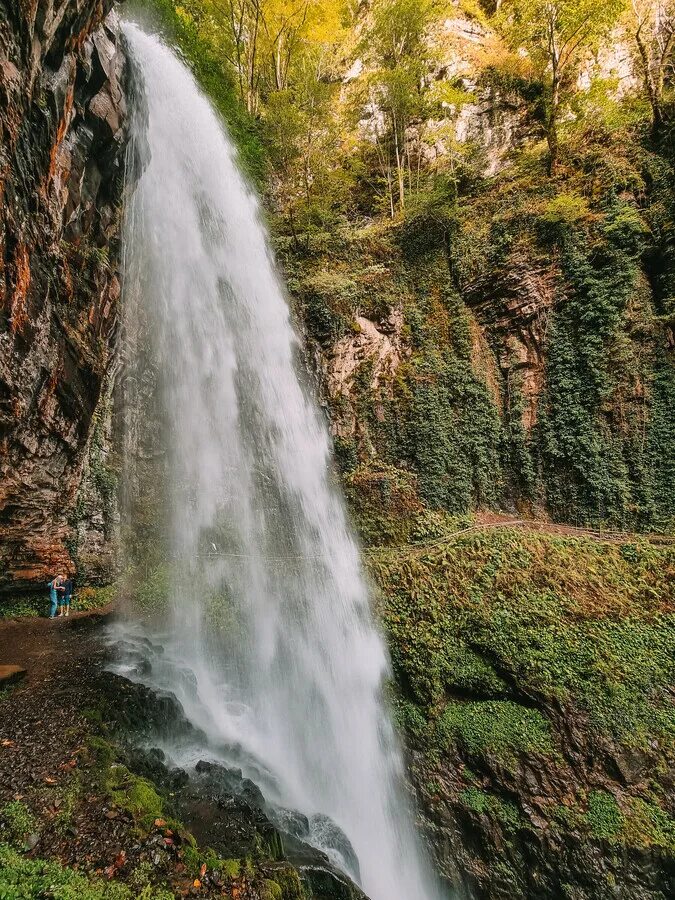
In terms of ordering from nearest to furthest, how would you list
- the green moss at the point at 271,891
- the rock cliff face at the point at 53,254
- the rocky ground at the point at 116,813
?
1. the rocky ground at the point at 116,813
2. the green moss at the point at 271,891
3. the rock cliff face at the point at 53,254

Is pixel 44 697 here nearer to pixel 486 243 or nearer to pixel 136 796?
pixel 136 796

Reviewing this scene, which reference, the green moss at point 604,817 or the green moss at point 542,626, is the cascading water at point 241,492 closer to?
the green moss at point 542,626

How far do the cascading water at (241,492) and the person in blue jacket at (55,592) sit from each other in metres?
→ 2.30

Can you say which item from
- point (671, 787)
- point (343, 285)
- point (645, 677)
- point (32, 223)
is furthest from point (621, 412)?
point (32, 223)

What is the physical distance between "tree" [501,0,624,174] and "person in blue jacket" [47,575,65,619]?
16.3 metres

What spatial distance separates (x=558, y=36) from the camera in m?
12.2

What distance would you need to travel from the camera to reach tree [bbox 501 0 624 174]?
449 inches

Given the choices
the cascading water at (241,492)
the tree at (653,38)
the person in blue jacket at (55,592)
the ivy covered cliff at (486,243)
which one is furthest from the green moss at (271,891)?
the tree at (653,38)

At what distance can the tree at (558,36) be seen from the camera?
11.4m

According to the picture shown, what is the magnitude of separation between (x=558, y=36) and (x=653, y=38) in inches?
108

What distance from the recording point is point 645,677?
728 cm

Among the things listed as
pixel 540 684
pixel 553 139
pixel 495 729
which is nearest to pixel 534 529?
pixel 540 684

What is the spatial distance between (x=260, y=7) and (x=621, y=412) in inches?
832

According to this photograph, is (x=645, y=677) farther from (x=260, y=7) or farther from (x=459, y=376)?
(x=260, y=7)
